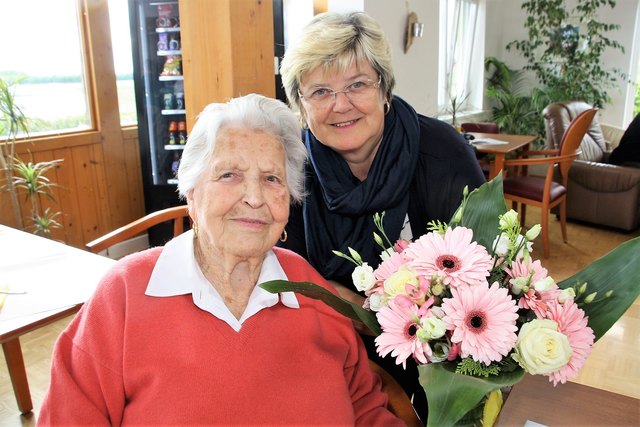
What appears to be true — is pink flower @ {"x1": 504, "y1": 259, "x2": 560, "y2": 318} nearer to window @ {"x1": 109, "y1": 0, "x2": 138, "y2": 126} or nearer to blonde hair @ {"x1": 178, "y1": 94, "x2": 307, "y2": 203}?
blonde hair @ {"x1": 178, "y1": 94, "x2": 307, "y2": 203}

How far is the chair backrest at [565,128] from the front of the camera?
5121 mm

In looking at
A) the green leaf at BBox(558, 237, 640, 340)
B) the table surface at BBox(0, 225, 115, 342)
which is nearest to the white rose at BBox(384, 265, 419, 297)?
the green leaf at BBox(558, 237, 640, 340)

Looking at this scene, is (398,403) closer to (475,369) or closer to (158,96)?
(475,369)

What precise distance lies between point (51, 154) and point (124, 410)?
305 centimetres

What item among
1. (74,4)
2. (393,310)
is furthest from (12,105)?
(393,310)

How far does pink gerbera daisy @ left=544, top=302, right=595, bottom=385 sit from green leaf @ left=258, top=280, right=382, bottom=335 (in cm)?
26

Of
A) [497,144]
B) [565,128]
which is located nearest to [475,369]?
[497,144]

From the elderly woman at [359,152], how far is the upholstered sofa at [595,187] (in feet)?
13.2

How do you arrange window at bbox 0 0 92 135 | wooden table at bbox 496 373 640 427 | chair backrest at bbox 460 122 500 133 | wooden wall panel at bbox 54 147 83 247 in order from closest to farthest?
wooden table at bbox 496 373 640 427
window at bbox 0 0 92 135
wooden wall panel at bbox 54 147 83 247
chair backrest at bbox 460 122 500 133

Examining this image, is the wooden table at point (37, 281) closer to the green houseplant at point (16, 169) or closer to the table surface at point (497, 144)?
the green houseplant at point (16, 169)

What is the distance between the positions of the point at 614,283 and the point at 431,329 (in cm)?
30

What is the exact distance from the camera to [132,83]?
4215 mm

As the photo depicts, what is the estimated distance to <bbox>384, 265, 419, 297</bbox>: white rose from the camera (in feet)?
2.47

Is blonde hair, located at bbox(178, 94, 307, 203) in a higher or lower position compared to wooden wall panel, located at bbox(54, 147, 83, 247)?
higher
